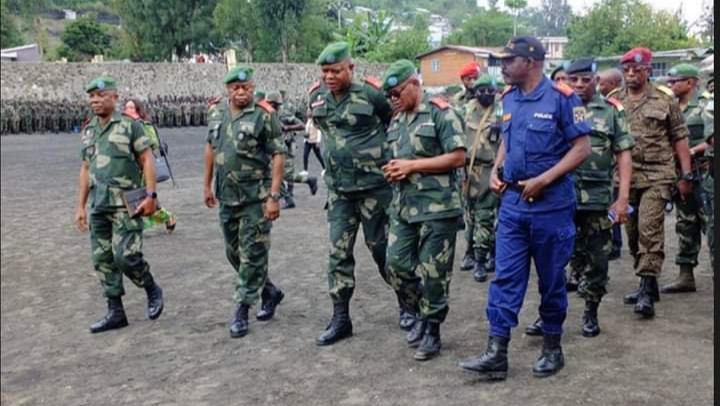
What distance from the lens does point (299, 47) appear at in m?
5.04

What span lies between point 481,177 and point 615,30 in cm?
177

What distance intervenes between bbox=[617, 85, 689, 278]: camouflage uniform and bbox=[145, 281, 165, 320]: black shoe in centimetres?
316

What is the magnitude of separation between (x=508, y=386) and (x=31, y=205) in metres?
8.53

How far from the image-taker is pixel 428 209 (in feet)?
13.9

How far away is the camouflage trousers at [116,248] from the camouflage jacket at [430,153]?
5.98ft

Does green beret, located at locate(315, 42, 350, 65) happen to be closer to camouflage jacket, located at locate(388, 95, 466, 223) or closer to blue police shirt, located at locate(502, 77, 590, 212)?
camouflage jacket, located at locate(388, 95, 466, 223)

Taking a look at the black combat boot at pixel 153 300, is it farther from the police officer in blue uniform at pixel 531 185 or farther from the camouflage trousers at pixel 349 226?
the police officer in blue uniform at pixel 531 185

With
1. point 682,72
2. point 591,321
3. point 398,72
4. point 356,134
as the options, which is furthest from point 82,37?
point 682,72

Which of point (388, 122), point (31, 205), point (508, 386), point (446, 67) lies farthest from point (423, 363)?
point (31, 205)

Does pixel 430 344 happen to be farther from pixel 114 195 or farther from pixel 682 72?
pixel 682 72

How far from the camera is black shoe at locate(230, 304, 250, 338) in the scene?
16.0 ft

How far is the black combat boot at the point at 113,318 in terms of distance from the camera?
512 cm

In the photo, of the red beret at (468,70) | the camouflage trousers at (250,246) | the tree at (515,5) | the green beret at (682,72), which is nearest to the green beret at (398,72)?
the tree at (515,5)

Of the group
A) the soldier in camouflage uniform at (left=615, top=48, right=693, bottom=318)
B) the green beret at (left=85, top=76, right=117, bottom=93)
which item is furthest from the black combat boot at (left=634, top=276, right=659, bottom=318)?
the green beret at (left=85, top=76, right=117, bottom=93)
